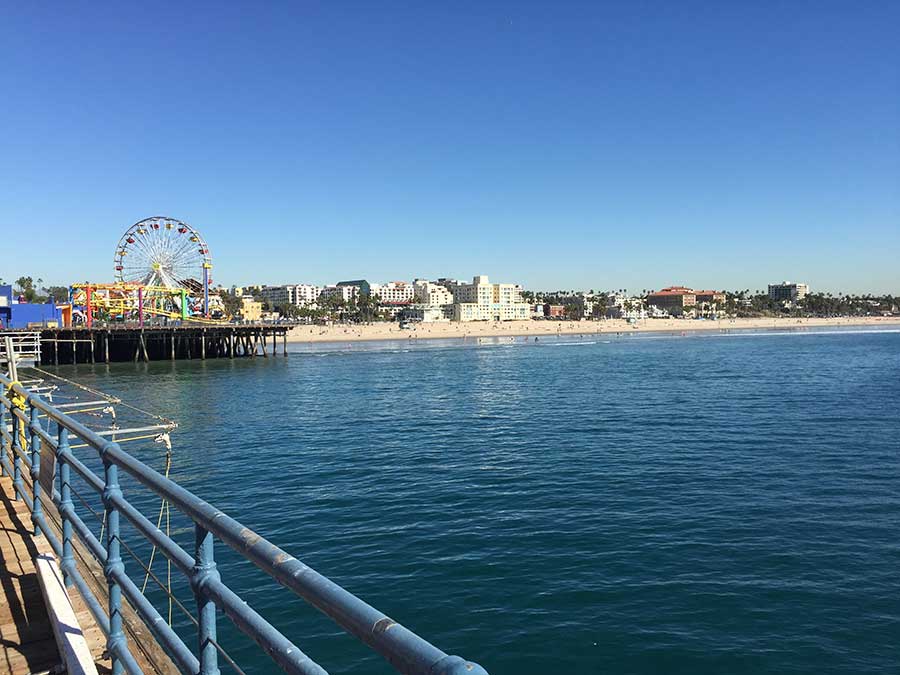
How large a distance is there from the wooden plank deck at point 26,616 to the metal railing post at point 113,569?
0.66 meters

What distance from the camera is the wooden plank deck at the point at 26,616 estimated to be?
3.97 metres

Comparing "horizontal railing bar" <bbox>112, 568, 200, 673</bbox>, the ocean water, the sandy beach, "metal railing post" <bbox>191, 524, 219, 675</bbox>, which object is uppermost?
"metal railing post" <bbox>191, 524, 219, 675</bbox>

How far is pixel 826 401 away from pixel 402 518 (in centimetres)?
2995

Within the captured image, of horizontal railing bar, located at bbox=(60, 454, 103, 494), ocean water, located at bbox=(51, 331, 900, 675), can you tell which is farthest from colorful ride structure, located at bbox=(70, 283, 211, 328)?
horizontal railing bar, located at bbox=(60, 454, 103, 494)

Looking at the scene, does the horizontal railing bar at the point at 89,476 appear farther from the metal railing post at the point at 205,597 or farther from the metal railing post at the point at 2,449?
the metal railing post at the point at 2,449

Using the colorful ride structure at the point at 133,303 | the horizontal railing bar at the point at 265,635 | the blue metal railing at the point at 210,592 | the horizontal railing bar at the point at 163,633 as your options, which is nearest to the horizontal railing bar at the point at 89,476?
the blue metal railing at the point at 210,592

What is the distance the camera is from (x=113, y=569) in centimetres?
336

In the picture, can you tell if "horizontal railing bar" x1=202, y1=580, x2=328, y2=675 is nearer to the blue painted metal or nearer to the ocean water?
the blue painted metal

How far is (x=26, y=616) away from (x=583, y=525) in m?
12.5

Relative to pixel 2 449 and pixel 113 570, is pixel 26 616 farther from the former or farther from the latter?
pixel 2 449

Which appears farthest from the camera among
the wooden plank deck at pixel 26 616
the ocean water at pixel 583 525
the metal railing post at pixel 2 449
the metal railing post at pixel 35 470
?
the ocean water at pixel 583 525

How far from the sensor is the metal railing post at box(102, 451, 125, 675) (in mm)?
3242

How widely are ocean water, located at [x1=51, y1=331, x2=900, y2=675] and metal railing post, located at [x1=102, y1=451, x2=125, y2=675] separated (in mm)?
6914

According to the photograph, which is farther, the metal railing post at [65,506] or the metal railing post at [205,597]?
the metal railing post at [65,506]
